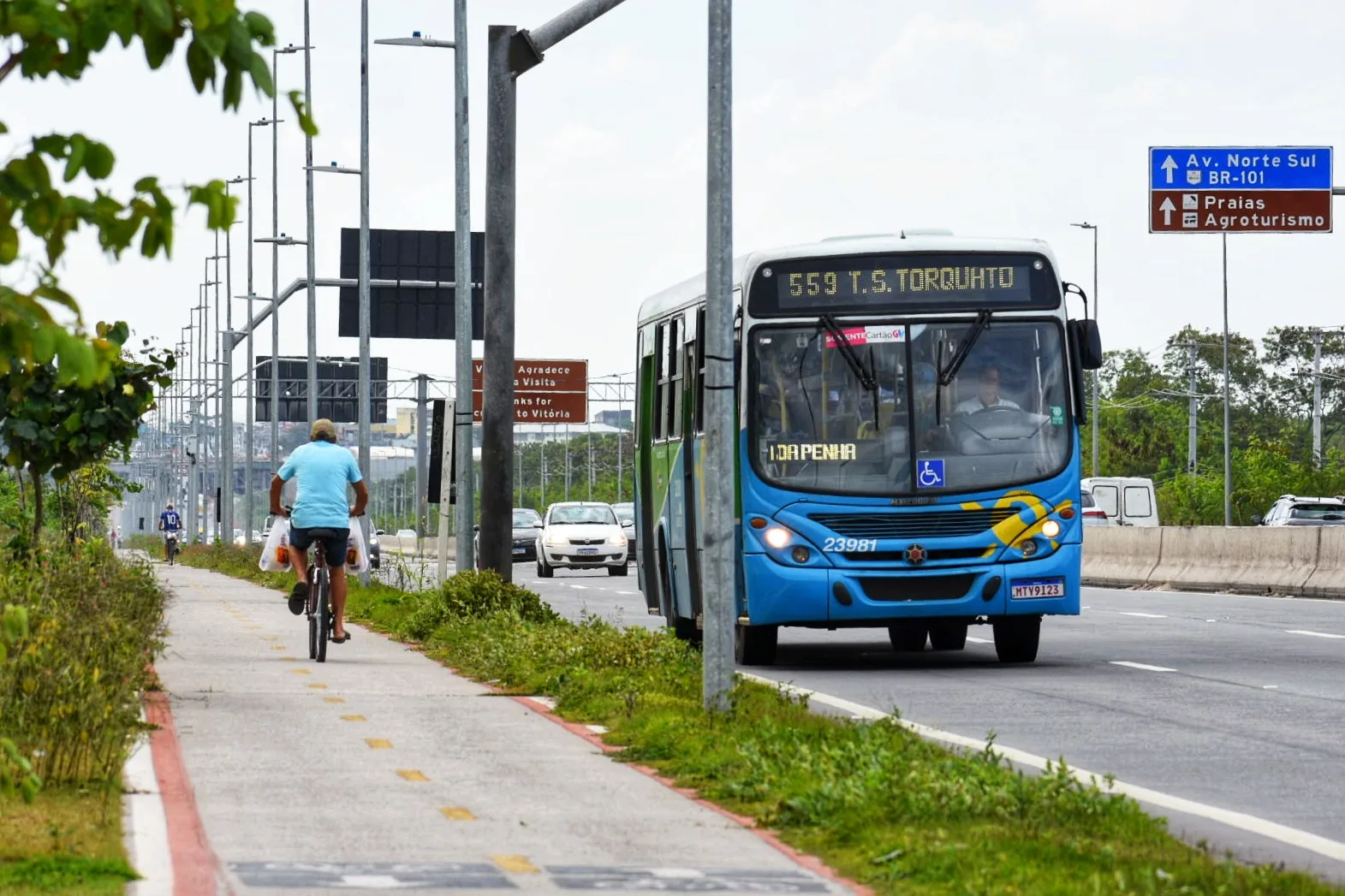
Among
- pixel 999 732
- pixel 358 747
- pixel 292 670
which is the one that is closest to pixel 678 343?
pixel 292 670

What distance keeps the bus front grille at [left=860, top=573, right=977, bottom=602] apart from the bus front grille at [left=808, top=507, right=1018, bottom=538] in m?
0.30

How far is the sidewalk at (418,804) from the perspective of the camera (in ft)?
25.9

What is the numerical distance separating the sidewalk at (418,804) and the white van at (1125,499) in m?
45.8

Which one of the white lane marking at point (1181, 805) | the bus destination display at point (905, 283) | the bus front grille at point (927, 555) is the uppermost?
the bus destination display at point (905, 283)

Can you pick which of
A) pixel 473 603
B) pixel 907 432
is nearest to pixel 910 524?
pixel 907 432

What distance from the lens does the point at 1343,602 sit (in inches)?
1208

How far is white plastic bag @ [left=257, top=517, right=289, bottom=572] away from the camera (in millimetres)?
18748

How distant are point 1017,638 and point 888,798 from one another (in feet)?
33.8

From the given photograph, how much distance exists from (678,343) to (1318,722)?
306 inches

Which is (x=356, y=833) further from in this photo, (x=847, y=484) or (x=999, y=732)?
(x=847, y=484)

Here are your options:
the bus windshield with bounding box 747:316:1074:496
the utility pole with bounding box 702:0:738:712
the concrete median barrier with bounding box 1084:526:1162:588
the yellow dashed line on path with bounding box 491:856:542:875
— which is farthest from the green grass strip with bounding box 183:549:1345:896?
the concrete median barrier with bounding box 1084:526:1162:588

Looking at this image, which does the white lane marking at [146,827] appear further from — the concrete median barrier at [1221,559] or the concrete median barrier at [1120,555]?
the concrete median barrier at [1120,555]

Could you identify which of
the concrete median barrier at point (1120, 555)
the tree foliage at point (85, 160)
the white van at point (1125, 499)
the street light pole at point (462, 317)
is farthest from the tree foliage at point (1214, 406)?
the tree foliage at point (85, 160)

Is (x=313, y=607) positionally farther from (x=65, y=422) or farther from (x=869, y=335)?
(x=869, y=335)
